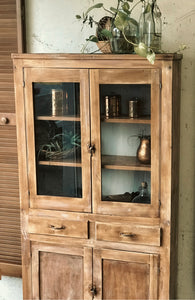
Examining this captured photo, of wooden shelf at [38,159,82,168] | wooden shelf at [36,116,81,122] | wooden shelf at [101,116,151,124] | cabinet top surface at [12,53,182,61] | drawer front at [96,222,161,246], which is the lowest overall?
drawer front at [96,222,161,246]

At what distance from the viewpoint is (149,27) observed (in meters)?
2.20

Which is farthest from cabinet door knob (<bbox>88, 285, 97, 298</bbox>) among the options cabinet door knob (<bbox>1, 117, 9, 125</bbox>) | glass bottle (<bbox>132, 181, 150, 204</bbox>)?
cabinet door knob (<bbox>1, 117, 9, 125</bbox>)

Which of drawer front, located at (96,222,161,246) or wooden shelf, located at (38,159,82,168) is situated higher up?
wooden shelf, located at (38,159,82,168)

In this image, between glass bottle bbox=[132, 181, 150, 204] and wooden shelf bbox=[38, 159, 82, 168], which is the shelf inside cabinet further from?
glass bottle bbox=[132, 181, 150, 204]

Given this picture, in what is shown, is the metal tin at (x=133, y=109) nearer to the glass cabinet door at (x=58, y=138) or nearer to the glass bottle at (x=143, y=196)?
the glass cabinet door at (x=58, y=138)

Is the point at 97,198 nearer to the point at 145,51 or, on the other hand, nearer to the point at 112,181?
the point at 112,181

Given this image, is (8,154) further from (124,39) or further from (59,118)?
(124,39)

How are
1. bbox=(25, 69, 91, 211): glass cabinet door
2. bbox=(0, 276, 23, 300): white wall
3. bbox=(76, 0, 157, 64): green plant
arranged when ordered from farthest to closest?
1. bbox=(0, 276, 23, 300): white wall
2. bbox=(25, 69, 91, 211): glass cabinet door
3. bbox=(76, 0, 157, 64): green plant

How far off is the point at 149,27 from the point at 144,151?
612 mm

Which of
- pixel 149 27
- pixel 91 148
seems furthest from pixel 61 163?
pixel 149 27

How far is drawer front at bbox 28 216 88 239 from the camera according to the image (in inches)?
91.5

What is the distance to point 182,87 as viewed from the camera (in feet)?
8.11

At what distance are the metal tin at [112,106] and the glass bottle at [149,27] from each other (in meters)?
0.31

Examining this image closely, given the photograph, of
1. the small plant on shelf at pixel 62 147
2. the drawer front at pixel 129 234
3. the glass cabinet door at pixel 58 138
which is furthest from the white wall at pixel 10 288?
the small plant on shelf at pixel 62 147
